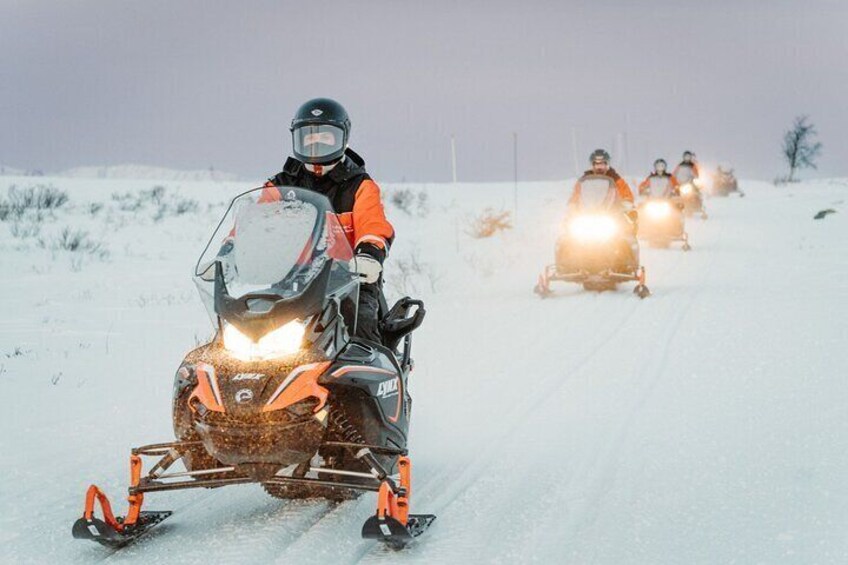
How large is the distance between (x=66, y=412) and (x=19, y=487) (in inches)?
72.6

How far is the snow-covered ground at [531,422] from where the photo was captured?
4.39 m

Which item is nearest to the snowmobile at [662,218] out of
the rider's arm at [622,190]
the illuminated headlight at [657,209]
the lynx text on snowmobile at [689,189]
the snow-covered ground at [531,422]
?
the illuminated headlight at [657,209]

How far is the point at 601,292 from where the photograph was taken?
45.7ft

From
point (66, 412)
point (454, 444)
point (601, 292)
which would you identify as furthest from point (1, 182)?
point (454, 444)

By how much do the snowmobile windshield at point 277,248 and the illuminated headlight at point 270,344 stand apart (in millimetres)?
155

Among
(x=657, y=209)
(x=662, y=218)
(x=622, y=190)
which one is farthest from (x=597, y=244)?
(x=657, y=209)

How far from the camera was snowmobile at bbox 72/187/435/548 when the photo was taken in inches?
163

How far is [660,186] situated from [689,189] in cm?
632

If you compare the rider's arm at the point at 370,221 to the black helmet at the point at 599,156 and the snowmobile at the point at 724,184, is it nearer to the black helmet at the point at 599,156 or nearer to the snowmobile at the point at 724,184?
the black helmet at the point at 599,156

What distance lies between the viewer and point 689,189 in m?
27.7

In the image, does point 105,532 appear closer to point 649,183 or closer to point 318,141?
point 318,141

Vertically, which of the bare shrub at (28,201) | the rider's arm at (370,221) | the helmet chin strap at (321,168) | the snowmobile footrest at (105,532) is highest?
the helmet chin strap at (321,168)

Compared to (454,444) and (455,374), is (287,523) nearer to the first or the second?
(454,444)

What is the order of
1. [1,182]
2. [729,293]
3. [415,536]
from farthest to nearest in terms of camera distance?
[1,182], [729,293], [415,536]
